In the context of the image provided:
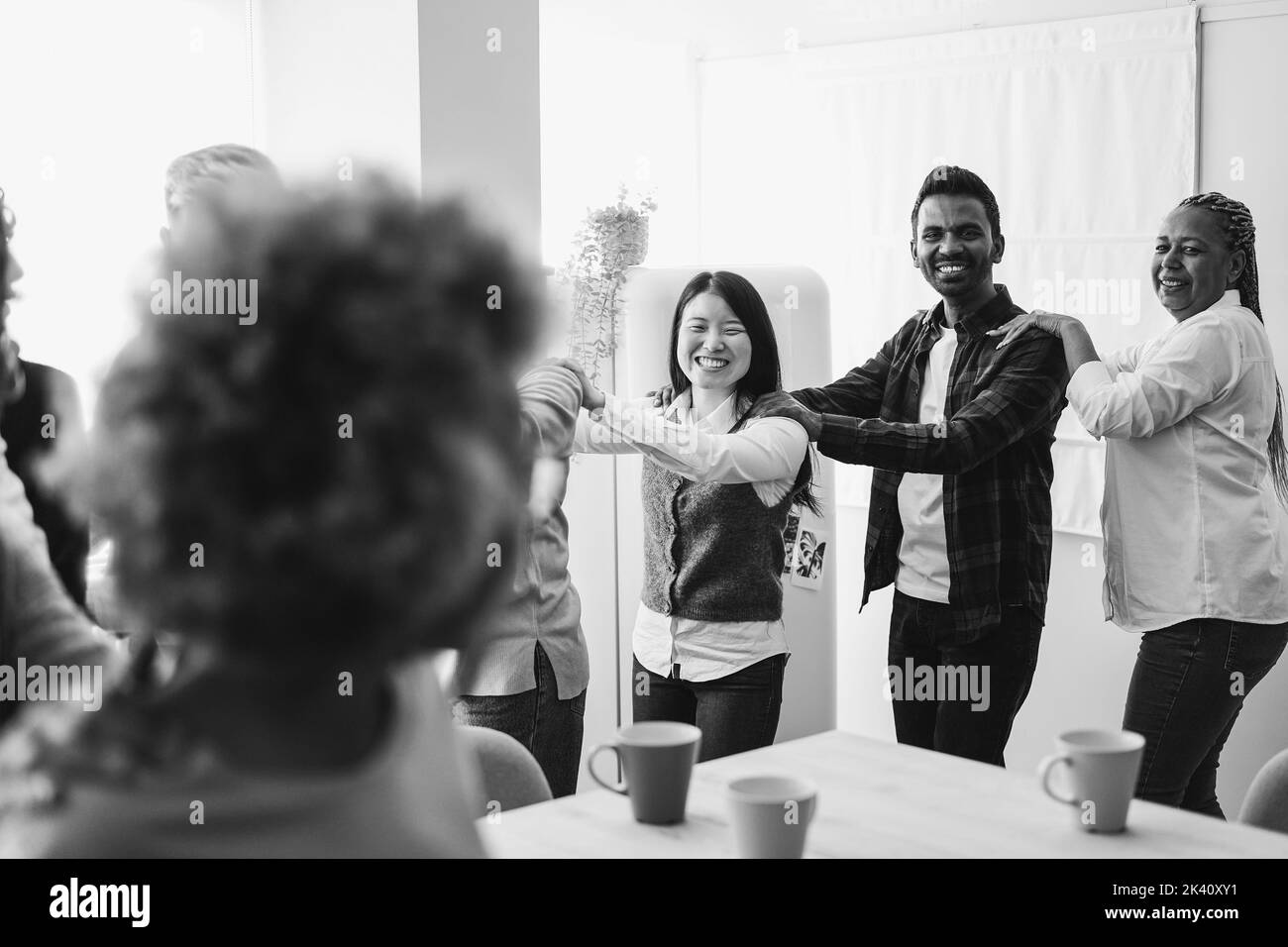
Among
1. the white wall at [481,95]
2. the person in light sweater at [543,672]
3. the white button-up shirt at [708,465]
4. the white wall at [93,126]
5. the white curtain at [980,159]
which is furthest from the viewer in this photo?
the white wall at [93,126]

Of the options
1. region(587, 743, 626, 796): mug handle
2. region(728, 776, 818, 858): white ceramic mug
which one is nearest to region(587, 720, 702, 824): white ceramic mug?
region(587, 743, 626, 796): mug handle

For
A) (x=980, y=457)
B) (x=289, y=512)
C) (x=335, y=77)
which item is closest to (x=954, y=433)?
(x=980, y=457)

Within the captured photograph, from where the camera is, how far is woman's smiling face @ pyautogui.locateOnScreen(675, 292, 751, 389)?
2506mm

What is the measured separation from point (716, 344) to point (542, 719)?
0.84 metres

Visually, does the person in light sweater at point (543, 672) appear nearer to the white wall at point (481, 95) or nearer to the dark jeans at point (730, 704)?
the dark jeans at point (730, 704)

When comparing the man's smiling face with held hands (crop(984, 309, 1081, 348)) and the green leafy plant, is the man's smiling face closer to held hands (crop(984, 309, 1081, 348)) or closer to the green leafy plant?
held hands (crop(984, 309, 1081, 348))

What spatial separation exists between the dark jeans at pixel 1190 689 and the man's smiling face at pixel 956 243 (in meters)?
0.87

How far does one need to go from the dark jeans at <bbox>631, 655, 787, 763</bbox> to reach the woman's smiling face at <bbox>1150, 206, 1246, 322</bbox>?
1.20 meters

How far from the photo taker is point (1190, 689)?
254cm

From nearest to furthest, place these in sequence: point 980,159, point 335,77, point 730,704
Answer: point 730,704 < point 335,77 < point 980,159

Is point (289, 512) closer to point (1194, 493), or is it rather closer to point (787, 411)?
point (787, 411)

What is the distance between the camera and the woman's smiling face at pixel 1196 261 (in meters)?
2.62

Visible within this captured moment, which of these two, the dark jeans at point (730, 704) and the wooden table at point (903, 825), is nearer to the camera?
the wooden table at point (903, 825)

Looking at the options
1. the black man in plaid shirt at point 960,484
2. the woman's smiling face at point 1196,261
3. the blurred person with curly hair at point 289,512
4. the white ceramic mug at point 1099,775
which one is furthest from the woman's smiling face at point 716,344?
the blurred person with curly hair at point 289,512
